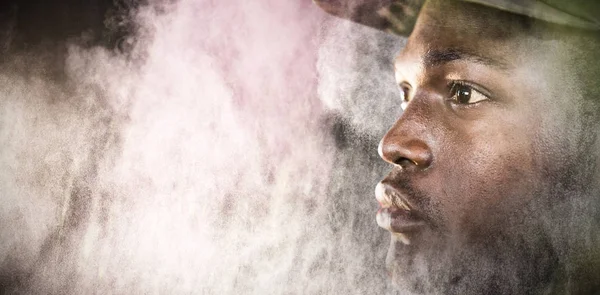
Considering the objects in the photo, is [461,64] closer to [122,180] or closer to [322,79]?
[322,79]

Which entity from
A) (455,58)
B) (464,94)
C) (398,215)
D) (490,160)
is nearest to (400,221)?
(398,215)

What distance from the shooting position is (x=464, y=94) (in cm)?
246

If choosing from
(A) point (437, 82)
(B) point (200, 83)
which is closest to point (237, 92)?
(B) point (200, 83)

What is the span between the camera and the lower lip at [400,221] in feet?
8.13

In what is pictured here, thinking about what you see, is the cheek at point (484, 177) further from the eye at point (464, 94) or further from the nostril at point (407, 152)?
the eye at point (464, 94)

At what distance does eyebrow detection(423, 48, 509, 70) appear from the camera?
2.37 meters

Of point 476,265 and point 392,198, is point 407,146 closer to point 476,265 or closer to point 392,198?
point 392,198

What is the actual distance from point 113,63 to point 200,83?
639 mm

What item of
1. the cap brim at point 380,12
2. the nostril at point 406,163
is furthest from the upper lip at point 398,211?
the cap brim at point 380,12

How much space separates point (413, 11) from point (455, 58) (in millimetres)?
533

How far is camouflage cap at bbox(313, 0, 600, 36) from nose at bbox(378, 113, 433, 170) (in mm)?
637

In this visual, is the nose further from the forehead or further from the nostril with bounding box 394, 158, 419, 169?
the forehead

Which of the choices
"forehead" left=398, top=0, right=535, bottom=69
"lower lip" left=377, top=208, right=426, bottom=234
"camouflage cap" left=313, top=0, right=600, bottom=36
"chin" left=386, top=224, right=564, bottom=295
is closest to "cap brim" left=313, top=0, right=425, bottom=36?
"camouflage cap" left=313, top=0, right=600, bottom=36

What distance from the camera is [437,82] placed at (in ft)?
8.26
